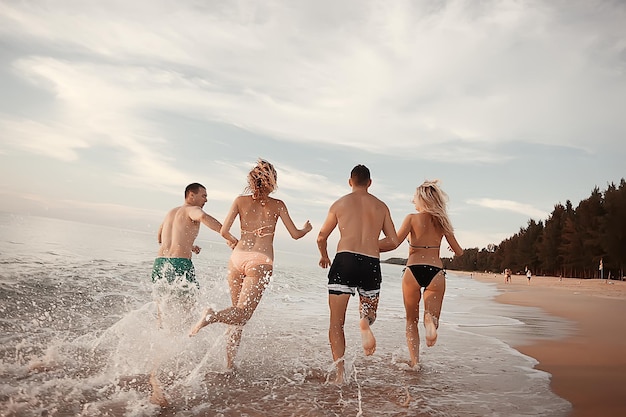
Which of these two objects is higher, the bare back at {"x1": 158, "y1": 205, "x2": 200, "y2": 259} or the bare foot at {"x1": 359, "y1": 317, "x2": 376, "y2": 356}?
the bare back at {"x1": 158, "y1": 205, "x2": 200, "y2": 259}

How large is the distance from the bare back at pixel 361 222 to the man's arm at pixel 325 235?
0.18ft

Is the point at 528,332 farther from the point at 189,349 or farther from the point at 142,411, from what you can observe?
the point at 142,411

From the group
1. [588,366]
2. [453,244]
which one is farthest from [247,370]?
[588,366]

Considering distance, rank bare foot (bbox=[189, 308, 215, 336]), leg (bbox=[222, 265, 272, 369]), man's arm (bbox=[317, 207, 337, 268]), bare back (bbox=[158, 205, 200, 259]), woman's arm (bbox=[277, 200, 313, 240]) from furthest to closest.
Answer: bare back (bbox=[158, 205, 200, 259])
woman's arm (bbox=[277, 200, 313, 240])
man's arm (bbox=[317, 207, 337, 268])
leg (bbox=[222, 265, 272, 369])
bare foot (bbox=[189, 308, 215, 336])

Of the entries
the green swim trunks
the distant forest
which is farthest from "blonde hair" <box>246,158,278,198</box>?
the distant forest

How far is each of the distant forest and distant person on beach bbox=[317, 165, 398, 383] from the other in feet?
125

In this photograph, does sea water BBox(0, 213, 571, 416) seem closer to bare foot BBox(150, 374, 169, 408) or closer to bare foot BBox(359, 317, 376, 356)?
bare foot BBox(150, 374, 169, 408)

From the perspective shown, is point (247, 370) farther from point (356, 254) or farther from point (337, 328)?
point (356, 254)

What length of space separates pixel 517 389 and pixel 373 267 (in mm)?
1905

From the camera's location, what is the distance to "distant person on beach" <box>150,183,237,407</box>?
5496 millimetres

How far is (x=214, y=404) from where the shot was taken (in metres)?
3.87

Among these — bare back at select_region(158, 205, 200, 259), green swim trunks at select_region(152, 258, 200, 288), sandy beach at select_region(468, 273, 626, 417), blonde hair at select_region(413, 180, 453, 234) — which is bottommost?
sandy beach at select_region(468, 273, 626, 417)

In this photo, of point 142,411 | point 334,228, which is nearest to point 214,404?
point 142,411

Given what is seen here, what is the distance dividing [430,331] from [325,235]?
5.32ft
